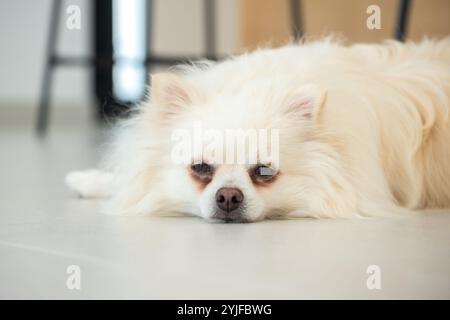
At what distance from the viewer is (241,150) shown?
2025 mm

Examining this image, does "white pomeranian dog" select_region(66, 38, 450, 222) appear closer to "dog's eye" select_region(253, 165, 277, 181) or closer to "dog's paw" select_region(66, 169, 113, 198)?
"dog's eye" select_region(253, 165, 277, 181)

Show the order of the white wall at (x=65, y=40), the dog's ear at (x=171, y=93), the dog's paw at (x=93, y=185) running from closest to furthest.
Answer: the dog's ear at (x=171, y=93) → the dog's paw at (x=93, y=185) → the white wall at (x=65, y=40)

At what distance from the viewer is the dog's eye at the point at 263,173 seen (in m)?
2.06

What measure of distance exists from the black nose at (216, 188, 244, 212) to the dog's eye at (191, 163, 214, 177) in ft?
0.27

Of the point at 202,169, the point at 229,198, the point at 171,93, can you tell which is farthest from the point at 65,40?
the point at 229,198

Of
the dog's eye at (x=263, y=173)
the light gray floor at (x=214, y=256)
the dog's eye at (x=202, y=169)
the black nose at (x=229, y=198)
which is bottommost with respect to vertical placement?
the light gray floor at (x=214, y=256)

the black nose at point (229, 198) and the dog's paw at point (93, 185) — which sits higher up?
the dog's paw at point (93, 185)

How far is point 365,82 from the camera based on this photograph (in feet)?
7.67

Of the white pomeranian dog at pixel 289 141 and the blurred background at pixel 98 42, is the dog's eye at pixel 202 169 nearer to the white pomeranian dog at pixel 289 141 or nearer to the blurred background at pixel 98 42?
the white pomeranian dog at pixel 289 141

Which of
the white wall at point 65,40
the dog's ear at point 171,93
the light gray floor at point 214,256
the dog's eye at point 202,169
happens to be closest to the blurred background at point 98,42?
the white wall at point 65,40
